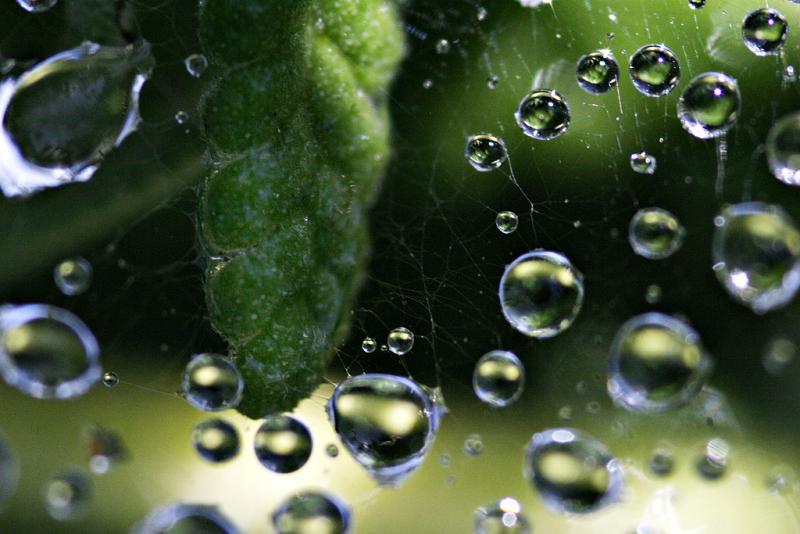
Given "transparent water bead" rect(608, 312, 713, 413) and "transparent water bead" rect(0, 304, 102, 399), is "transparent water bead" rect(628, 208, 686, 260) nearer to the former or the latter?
"transparent water bead" rect(608, 312, 713, 413)

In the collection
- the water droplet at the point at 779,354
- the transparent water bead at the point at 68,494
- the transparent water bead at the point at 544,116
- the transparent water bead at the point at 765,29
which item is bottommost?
the transparent water bead at the point at 68,494

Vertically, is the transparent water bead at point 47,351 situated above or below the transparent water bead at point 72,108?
below

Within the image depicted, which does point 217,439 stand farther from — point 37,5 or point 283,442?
point 37,5

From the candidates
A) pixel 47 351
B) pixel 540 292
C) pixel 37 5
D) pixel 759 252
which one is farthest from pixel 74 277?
pixel 759 252

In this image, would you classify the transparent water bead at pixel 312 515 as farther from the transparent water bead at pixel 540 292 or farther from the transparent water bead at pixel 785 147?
the transparent water bead at pixel 785 147

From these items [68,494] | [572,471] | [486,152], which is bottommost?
[68,494]

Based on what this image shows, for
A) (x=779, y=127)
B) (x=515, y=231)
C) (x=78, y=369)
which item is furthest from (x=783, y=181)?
(x=78, y=369)

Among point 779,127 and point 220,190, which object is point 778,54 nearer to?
point 779,127

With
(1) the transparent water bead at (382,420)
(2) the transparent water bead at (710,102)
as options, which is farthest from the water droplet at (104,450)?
(2) the transparent water bead at (710,102)
